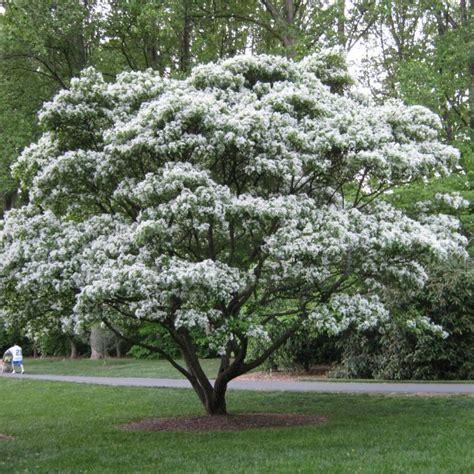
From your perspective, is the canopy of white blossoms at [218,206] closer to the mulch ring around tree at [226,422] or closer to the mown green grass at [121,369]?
the mulch ring around tree at [226,422]

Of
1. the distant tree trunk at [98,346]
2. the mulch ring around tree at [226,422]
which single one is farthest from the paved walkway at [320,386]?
the distant tree trunk at [98,346]

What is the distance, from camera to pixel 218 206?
32.3ft

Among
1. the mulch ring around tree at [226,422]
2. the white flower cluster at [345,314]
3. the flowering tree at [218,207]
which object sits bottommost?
the mulch ring around tree at [226,422]

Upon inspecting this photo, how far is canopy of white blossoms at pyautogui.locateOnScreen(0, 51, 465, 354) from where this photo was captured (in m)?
9.95

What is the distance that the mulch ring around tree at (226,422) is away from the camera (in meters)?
12.0

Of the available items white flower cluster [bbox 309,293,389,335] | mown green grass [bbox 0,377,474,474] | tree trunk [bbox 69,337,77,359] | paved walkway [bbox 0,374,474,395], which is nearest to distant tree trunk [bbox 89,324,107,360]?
tree trunk [bbox 69,337,77,359]

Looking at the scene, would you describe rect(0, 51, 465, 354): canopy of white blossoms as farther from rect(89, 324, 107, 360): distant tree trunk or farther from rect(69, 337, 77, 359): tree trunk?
rect(69, 337, 77, 359): tree trunk

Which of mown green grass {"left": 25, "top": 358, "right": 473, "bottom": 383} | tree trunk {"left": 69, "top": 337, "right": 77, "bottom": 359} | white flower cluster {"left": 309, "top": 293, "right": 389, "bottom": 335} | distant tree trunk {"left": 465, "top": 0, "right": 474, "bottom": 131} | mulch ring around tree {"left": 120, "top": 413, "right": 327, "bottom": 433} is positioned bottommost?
mulch ring around tree {"left": 120, "top": 413, "right": 327, "bottom": 433}

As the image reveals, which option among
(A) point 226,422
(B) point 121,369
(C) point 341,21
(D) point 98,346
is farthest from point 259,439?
(D) point 98,346

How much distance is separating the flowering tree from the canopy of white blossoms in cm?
3

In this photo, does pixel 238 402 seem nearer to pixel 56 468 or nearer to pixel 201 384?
pixel 201 384

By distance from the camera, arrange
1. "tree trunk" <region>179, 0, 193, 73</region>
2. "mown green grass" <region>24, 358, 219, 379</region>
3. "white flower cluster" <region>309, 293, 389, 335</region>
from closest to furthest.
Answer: "white flower cluster" <region>309, 293, 389, 335</region>, "tree trunk" <region>179, 0, 193, 73</region>, "mown green grass" <region>24, 358, 219, 379</region>

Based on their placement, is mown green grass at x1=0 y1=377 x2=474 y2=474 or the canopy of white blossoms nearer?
mown green grass at x1=0 y1=377 x2=474 y2=474

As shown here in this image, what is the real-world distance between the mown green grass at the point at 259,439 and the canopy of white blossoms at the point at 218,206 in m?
1.65
